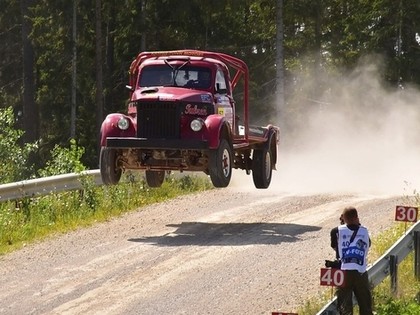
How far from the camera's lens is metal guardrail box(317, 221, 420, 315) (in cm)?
1248

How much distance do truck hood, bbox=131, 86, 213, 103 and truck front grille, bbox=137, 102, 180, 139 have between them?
0.35 feet

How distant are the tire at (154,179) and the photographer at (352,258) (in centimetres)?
997

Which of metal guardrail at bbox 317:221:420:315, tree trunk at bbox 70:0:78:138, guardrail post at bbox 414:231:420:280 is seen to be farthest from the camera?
tree trunk at bbox 70:0:78:138

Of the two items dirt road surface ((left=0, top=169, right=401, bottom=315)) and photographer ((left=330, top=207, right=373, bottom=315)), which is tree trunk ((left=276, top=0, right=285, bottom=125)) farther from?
photographer ((left=330, top=207, right=373, bottom=315))

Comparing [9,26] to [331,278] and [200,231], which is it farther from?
[331,278]

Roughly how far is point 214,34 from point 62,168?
2334 cm

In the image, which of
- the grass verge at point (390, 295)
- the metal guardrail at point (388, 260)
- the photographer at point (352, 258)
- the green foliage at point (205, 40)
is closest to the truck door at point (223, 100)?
the grass verge at point (390, 295)

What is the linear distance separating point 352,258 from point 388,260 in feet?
4.65

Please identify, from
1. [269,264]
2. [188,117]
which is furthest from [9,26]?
[269,264]

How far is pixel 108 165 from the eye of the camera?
19.2 m

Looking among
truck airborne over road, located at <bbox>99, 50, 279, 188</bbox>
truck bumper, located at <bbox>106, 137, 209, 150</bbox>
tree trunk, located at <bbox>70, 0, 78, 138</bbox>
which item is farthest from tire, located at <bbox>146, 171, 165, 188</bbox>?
tree trunk, located at <bbox>70, 0, 78, 138</bbox>

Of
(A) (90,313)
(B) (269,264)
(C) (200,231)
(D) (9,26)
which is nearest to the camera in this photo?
(A) (90,313)

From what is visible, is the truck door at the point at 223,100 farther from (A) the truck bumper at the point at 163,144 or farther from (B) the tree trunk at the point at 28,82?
(B) the tree trunk at the point at 28,82

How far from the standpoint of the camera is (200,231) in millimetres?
18219
